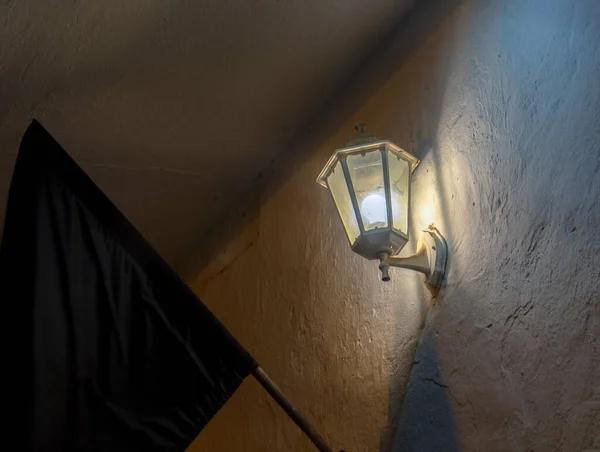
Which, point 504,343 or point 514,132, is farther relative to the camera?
point 514,132

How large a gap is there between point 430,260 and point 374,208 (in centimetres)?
22

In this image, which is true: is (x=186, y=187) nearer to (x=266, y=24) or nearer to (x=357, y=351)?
(x=266, y=24)

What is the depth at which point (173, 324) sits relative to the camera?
1743 mm

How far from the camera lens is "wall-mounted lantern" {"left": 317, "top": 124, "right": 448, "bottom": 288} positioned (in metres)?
1.80

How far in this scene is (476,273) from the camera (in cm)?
175

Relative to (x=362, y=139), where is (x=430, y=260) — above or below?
below

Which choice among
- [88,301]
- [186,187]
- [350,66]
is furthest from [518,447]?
[186,187]

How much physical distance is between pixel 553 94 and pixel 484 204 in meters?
0.30

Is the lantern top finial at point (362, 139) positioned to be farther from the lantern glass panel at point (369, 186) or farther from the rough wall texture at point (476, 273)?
the rough wall texture at point (476, 273)

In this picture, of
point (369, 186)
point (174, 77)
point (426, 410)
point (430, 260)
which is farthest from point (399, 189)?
point (174, 77)

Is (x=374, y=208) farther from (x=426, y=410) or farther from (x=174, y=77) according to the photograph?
(x=174, y=77)

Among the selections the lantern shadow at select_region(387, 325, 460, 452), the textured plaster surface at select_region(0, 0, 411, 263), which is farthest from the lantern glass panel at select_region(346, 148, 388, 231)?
the textured plaster surface at select_region(0, 0, 411, 263)

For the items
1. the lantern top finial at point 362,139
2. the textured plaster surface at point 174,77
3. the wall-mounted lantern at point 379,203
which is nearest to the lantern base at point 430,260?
the wall-mounted lantern at point 379,203

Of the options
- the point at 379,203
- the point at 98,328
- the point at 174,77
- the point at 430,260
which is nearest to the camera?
the point at 98,328
